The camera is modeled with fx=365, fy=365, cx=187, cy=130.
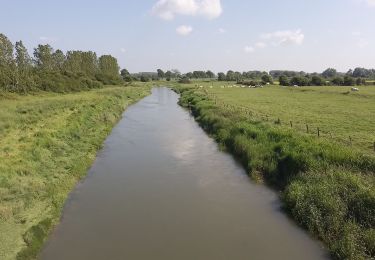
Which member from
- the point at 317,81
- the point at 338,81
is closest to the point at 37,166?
the point at 317,81

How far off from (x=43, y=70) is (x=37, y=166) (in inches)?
2596

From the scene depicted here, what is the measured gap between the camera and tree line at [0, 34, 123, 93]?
190 ft

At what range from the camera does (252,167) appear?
69.4 feet

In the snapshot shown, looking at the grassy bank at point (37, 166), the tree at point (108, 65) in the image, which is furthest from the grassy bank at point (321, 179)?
the tree at point (108, 65)

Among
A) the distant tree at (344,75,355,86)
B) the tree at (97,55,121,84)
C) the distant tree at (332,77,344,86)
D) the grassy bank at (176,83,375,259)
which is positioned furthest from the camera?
the tree at (97,55,121,84)

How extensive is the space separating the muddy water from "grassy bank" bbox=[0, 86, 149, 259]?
698mm

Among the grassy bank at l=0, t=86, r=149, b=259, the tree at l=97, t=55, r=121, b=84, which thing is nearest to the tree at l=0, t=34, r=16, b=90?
the grassy bank at l=0, t=86, r=149, b=259

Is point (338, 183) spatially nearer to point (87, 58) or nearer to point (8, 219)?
point (8, 219)

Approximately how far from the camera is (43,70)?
79.2 meters

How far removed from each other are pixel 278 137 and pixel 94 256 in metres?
15.3

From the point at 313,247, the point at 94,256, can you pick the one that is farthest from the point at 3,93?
the point at 313,247

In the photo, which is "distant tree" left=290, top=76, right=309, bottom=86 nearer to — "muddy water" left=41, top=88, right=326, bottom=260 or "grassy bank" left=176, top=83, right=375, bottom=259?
"grassy bank" left=176, top=83, right=375, bottom=259

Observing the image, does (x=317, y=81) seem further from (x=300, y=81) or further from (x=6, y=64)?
(x=6, y=64)

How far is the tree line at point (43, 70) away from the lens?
190 ft
